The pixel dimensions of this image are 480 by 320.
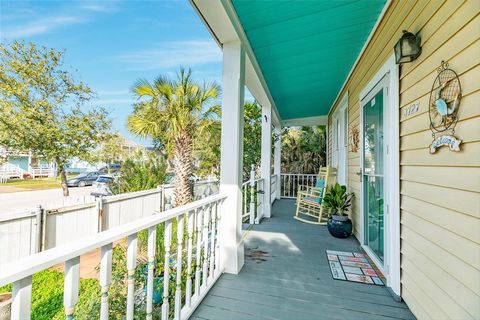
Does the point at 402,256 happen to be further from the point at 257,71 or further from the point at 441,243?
the point at 257,71

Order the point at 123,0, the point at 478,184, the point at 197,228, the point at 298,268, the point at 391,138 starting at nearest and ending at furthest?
the point at 478,184 < the point at 197,228 < the point at 391,138 < the point at 298,268 < the point at 123,0

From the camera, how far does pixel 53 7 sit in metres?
5.61

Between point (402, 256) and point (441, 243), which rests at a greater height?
point (441, 243)

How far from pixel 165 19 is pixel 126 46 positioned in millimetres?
5399

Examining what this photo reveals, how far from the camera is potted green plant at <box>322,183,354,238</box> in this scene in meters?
3.37

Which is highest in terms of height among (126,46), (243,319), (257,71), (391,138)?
(126,46)

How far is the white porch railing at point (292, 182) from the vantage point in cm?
762

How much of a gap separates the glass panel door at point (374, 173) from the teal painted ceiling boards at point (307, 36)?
0.77 meters

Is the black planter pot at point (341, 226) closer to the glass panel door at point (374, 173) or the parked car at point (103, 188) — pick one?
the glass panel door at point (374, 173)


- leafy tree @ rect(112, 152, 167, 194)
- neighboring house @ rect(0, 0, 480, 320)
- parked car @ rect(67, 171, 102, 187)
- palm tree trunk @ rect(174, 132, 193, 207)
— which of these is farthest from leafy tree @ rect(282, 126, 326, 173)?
parked car @ rect(67, 171, 102, 187)

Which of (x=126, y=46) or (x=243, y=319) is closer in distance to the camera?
(x=243, y=319)

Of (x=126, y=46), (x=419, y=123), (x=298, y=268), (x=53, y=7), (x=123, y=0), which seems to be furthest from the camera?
(x=126, y=46)

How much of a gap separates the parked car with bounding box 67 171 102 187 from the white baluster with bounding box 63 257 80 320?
17687mm

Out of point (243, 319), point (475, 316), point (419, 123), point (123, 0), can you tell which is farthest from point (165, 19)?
point (475, 316)
